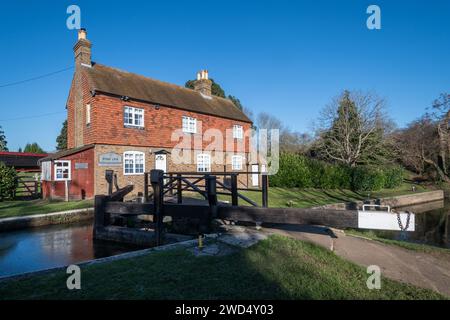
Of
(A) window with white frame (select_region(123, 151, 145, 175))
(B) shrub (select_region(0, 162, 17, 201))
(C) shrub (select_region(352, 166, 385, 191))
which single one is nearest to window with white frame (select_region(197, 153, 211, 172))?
(A) window with white frame (select_region(123, 151, 145, 175))

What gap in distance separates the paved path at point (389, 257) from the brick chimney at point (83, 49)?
15410 millimetres

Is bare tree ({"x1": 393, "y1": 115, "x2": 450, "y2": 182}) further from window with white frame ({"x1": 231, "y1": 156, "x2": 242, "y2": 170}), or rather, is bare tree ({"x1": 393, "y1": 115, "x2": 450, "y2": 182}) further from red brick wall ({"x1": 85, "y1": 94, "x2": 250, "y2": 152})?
red brick wall ({"x1": 85, "y1": 94, "x2": 250, "y2": 152})

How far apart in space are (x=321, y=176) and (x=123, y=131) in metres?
16.5

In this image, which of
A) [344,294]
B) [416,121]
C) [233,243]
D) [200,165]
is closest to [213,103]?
[200,165]

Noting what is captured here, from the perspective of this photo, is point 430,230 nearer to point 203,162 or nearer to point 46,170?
point 203,162

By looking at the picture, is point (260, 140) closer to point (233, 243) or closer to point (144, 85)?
point (144, 85)

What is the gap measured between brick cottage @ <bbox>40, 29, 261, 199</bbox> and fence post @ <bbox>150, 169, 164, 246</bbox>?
A: 27.4ft

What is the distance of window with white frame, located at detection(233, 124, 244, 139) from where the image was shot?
2333cm

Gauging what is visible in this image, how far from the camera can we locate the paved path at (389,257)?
4.11 meters

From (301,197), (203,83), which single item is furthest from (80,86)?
(301,197)

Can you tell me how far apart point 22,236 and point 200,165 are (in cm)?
1261

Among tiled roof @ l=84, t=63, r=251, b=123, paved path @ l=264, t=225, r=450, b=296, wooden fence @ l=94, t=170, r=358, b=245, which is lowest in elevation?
paved path @ l=264, t=225, r=450, b=296

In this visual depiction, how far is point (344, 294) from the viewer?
346cm

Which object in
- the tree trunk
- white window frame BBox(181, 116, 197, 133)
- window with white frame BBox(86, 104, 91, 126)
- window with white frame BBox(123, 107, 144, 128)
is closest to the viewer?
window with white frame BBox(86, 104, 91, 126)
